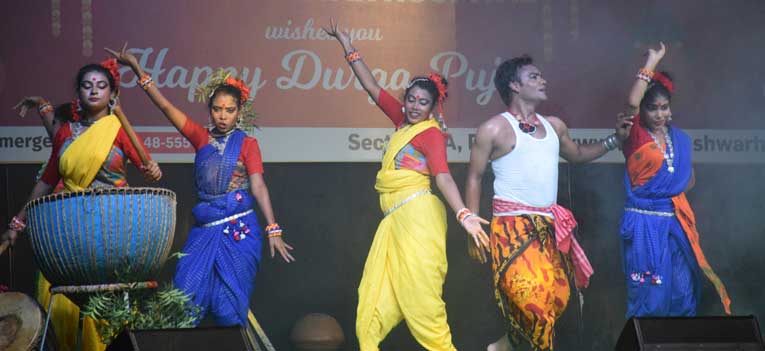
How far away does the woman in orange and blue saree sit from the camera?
21.4 feet

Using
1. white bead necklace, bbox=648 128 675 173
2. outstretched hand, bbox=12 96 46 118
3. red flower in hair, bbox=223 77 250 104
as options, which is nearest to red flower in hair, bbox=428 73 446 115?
red flower in hair, bbox=223 77 250 104

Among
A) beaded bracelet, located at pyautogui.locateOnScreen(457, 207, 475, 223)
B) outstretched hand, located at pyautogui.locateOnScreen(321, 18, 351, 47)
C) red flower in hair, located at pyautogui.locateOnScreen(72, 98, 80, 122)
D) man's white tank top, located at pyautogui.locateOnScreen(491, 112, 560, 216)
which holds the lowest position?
beaded bracelet, located at pyautogui.locateOnScreen(457, 207, 475, 223)

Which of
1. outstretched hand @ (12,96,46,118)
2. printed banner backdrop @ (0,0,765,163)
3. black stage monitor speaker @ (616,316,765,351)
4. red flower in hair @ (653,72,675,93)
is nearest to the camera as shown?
Result: black stage monitor speaker @ (616,316,765,351)

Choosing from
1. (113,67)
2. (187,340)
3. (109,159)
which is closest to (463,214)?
(187,340)

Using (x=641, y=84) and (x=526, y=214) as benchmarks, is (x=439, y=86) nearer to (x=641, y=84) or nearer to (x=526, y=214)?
(x=526, y=214)

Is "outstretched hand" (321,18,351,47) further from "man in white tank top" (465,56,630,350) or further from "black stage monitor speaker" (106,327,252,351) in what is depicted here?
"black stage monitor speaker" (106,327,252,351)

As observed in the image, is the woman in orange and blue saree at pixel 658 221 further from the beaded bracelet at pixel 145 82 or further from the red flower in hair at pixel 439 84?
the beaded bracelet at pixel 145 82

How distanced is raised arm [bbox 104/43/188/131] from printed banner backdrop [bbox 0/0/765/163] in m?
0.47

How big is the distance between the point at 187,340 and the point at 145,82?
1783 mm

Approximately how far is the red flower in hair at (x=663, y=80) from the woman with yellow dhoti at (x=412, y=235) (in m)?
1.29

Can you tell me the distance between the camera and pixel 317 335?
657 cm

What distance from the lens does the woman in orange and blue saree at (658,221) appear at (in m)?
6.52

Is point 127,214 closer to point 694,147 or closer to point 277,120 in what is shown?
point 277,120

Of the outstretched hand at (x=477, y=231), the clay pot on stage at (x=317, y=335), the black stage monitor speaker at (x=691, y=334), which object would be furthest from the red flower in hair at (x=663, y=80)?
the clay pot on stage at (x=317, y=335)
